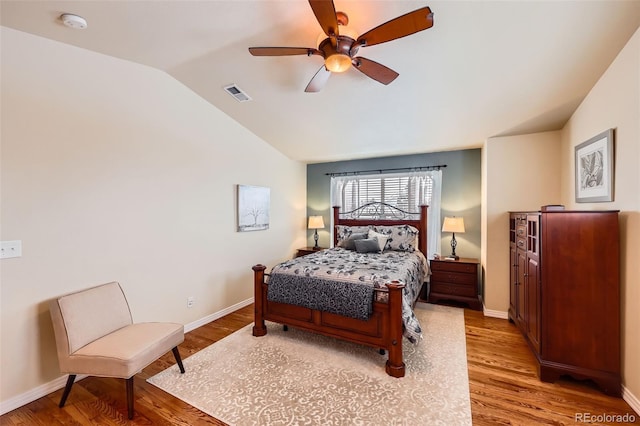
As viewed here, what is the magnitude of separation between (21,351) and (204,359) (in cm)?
133

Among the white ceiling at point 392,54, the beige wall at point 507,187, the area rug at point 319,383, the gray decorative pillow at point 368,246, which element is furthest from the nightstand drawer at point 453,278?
the white ceiling at point 392,54

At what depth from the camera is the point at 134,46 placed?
2.44 meters

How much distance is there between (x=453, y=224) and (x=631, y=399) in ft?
8.11

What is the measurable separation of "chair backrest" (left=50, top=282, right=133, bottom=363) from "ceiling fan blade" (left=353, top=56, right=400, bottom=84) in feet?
9.32

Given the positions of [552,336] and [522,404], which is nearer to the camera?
[522,404]

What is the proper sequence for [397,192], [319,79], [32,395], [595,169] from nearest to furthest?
[32,395] < [319,79] < [595,169] < [397,192]

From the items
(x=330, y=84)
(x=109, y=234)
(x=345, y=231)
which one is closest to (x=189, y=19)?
(x=330, y=84)

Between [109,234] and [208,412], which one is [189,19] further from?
[208,412]

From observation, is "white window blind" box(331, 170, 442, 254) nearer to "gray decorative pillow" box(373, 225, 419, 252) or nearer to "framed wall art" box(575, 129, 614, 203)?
"gray decorative pillow" box(373, 225, 419, 252)

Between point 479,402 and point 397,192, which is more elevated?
point 397,192

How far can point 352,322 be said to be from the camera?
267 centimetres

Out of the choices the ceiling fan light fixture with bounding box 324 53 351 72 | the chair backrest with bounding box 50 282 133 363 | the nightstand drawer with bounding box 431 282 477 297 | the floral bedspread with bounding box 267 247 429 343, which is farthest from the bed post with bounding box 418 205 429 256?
the chair backrest with bounding box 50 282 133 363

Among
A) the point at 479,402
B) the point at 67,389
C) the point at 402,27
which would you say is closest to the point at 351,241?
the point at 479,402

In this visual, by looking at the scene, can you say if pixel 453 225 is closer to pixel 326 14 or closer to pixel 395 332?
pixel 395 332
